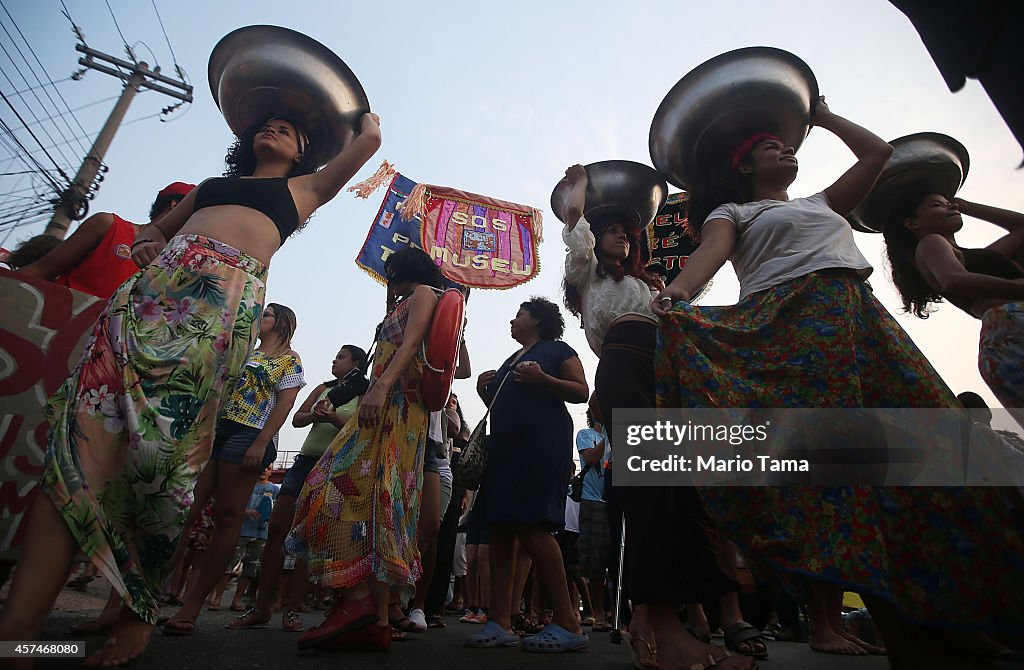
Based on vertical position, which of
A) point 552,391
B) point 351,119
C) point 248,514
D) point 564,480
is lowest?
point 248,514

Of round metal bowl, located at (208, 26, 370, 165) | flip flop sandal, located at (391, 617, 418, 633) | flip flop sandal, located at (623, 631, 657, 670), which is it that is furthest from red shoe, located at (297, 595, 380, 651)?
round metal bowl, located at (208, 26, 370, 165)

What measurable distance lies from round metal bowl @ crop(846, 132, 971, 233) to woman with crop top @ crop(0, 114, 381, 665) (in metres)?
2.71

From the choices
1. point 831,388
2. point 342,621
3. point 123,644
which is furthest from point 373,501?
point 831,388

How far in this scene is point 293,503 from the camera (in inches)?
137

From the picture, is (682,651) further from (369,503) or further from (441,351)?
(441,351)

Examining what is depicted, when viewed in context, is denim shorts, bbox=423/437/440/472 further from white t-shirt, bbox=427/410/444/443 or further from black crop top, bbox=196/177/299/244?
black crop top, bbox=196/177/299/244

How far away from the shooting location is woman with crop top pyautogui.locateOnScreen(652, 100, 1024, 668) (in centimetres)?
131

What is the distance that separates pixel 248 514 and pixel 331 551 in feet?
17.3

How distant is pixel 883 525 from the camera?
1.42 metres

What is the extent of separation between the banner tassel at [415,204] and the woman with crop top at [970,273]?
5.51 m

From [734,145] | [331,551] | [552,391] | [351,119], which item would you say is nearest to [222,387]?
[331,551]

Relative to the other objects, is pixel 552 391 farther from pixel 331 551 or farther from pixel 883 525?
pixel 883 525

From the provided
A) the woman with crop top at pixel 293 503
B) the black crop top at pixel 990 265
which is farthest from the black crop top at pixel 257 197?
the black crop top at pixel 990 265

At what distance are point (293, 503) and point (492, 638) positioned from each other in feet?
5.29
